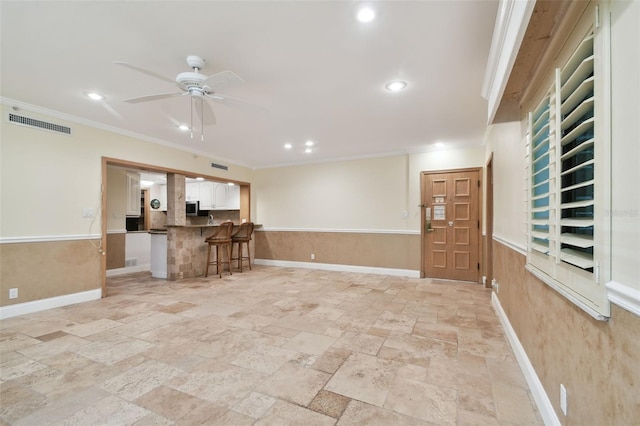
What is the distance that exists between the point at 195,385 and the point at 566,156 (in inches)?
99.8

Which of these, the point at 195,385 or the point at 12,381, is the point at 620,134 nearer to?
the point at 195,385

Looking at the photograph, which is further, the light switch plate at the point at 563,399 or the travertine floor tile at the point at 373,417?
the travertine floor tile at the point at 373,417

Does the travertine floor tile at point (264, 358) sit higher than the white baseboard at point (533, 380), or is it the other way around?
the white baseboard at point (533, 380)

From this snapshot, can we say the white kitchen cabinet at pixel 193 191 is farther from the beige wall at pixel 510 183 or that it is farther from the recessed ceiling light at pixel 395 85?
the beige wall at pixel 510 183

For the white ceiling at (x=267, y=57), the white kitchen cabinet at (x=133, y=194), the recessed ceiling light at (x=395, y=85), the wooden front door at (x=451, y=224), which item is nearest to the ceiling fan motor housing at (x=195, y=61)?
the white ceiling at (x=267, y=57)

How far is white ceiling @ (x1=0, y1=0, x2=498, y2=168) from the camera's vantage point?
72.9 inches

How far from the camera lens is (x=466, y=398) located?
69.9 inches

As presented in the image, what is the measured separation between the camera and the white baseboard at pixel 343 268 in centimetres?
548

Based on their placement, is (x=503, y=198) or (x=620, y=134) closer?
(x=620, y=134)

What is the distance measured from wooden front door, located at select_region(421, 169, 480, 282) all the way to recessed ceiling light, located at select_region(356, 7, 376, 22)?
12.8 ft

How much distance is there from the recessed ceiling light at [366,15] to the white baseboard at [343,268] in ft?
14.9

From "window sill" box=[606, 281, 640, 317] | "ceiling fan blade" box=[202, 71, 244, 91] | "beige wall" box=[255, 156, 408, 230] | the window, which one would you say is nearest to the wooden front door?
"beige wall" box=[255, 156, 408, 230]

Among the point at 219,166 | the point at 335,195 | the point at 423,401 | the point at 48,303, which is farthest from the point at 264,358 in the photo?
the point at 219,166

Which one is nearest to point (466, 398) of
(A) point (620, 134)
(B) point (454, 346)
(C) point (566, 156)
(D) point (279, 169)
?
A: (B) point (454, 346)
